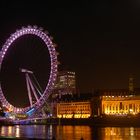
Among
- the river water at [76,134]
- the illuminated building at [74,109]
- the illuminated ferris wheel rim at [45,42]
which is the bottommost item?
the river water at [76,134]

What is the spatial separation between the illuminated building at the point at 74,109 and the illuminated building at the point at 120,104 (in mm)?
4347

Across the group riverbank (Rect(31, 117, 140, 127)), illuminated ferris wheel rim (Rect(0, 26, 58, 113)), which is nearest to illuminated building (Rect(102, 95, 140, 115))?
riverbank (Rect(31, 117, 140, 127))

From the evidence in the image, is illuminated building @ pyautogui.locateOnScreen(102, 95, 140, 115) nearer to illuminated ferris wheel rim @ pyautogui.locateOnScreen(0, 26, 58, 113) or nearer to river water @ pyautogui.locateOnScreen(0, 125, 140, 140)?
illuminated ferris wheel rim @ pyautogui.locateOnScreen(0, 26, 58, 113)

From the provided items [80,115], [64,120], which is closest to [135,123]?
[64,120]

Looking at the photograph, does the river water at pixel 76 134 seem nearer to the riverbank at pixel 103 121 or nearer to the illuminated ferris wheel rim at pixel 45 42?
the illuminated ferris wheel rim at pixel 45 42

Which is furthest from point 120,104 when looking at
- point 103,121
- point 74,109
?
point 103,121

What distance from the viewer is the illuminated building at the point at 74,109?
102 meters

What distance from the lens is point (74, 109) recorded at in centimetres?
10581

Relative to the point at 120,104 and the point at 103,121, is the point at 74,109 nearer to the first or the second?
the point at 120,104

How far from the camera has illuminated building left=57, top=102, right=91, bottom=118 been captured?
335 ft

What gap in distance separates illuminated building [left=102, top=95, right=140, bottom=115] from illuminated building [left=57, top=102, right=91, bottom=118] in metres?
4.35

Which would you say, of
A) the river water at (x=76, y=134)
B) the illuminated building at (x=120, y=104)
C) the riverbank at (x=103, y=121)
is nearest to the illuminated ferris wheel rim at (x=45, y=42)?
the river water at (x=76, y=134)

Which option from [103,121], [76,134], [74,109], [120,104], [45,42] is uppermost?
[45,42]

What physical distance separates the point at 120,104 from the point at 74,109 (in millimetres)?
12350
